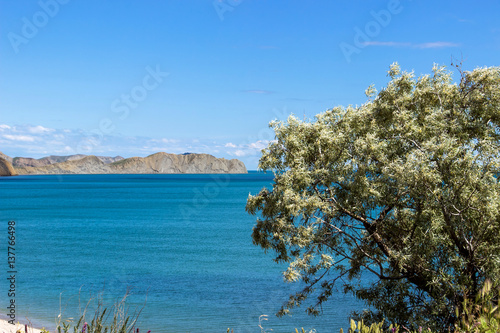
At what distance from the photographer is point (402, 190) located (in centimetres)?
1280

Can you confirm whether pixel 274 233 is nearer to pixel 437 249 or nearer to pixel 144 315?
pixel 437 249

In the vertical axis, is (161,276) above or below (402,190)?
below

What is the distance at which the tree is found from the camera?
11.2m

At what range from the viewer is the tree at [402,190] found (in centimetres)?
1116

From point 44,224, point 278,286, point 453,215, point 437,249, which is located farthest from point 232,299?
point 44,224

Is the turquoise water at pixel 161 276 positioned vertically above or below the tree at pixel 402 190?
below

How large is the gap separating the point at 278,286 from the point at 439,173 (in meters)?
19.8

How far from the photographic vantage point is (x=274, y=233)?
1354 centimetres

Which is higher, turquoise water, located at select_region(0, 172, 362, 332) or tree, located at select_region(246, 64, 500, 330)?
tree, located at select_region(246, 64, 500, 330)

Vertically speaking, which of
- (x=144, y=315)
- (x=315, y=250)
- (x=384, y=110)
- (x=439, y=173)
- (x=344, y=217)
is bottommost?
(x=144, y=315)

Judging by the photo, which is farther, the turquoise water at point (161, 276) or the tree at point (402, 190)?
the turquoise water at point (161, 276)

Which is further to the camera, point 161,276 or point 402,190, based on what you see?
point 161,276

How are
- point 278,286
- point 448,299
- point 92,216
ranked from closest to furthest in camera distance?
1. point 448,299
2. point 278,286
3. point 92,216

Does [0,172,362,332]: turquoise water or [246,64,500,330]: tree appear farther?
[0,172,362,332]: turquoise water
